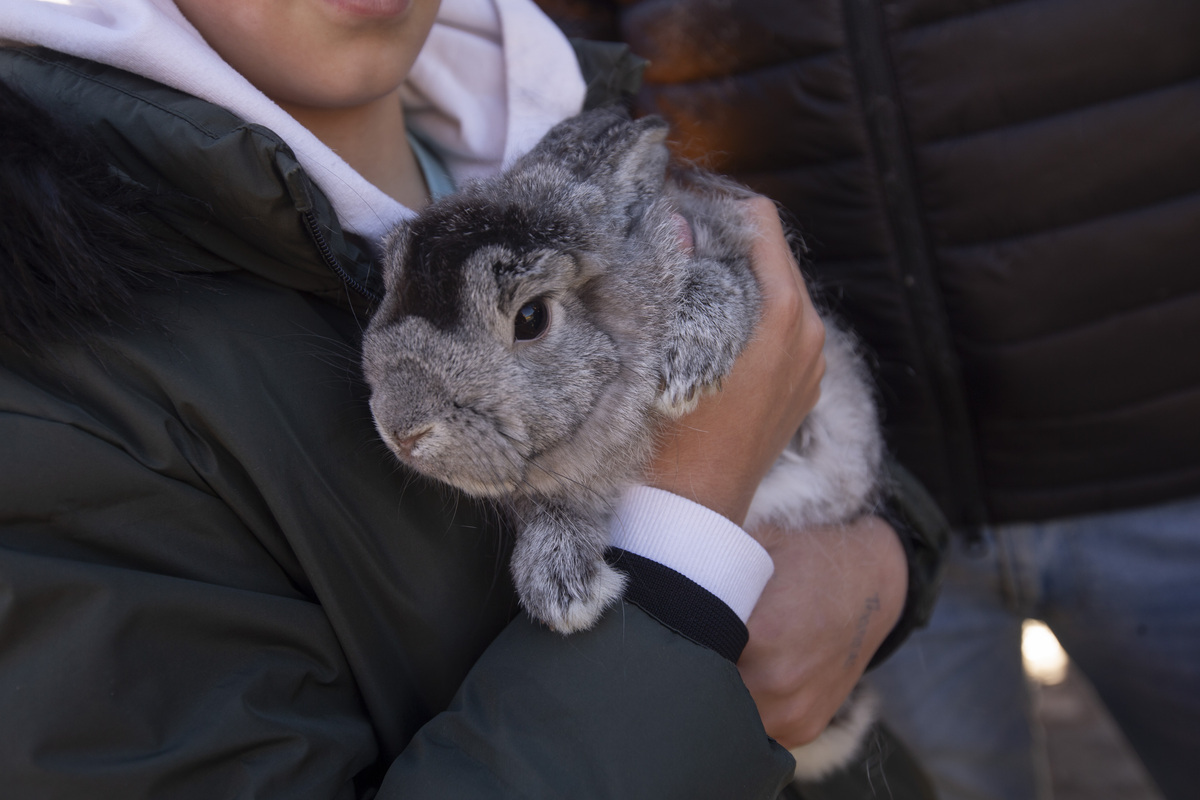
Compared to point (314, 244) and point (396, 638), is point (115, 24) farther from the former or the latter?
point (396, 638)

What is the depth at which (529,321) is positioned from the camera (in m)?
1.37

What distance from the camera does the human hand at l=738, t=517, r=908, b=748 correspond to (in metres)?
1.51

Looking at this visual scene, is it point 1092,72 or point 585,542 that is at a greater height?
point 1092,72

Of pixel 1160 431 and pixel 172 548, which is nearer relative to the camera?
pixel 172 548

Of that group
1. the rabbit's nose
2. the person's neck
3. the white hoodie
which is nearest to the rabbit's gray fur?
the rabbit's nose

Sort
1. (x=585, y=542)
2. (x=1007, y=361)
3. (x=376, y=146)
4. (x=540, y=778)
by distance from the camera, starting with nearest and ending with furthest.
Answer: (x=540, y=778) → (x=585, y=542) → (x=376, y=146) → (x=1007, y=361)

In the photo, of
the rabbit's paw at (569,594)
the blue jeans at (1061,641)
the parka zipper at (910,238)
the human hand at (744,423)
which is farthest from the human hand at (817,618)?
the blue jeans at (1061,641)

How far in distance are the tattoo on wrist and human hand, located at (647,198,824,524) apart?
47 cm

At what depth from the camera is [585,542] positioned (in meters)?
1.41

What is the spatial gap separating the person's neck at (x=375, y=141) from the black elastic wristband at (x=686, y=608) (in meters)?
1.06

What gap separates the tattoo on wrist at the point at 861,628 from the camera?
1.70 meters

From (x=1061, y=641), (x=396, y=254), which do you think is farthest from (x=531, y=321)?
(x=1061, y=641)

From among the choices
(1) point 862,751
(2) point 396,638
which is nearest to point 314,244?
(2) point 396,638

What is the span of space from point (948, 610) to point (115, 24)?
109 inches
